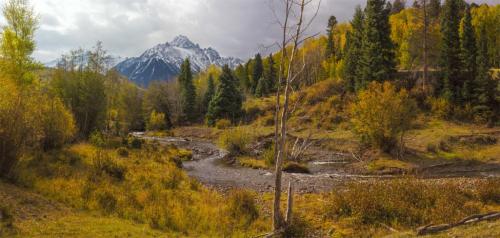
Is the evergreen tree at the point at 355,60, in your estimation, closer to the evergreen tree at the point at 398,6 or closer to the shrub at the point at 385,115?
the shrub at the point at 385,115

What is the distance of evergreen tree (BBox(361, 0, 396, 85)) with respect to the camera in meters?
50.7

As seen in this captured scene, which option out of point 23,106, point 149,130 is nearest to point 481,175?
point 23,106

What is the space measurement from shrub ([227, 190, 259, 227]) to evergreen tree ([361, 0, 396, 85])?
40.7 m

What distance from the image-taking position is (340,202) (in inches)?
567

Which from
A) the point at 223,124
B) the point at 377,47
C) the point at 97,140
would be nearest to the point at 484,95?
the point at 377,47

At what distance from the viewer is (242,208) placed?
46.8 feet

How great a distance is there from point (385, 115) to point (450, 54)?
931 inches

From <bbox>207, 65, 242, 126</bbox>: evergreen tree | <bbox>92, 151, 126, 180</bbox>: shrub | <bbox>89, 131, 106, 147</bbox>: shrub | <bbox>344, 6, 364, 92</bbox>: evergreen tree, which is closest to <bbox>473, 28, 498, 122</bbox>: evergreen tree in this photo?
<bbox>344, 6, 364, 92</bbox>: evergreen tree

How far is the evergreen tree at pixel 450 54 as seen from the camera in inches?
1859

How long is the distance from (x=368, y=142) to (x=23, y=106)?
104 ft

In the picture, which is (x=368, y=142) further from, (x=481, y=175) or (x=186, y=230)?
(x=186, y=230)

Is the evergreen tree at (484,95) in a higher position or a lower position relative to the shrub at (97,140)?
higher

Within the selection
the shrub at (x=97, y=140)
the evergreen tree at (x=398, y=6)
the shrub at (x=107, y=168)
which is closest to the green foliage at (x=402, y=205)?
the shrub at (x=107, y=168)

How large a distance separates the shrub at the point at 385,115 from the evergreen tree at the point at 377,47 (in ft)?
54.5
